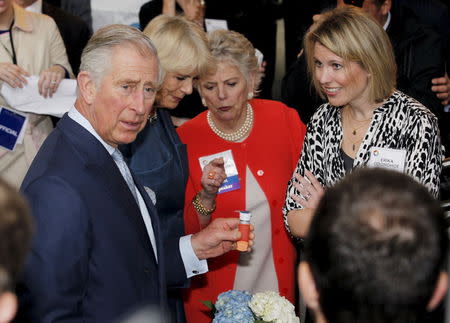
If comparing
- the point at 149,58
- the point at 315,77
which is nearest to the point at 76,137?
the point at 149,58

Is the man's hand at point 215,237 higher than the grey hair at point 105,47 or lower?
lower

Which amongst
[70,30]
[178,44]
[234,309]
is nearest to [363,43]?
[178,44]

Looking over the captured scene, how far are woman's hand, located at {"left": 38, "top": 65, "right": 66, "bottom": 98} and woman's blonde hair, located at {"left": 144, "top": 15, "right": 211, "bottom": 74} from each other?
0.75m

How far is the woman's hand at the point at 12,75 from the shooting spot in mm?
3508

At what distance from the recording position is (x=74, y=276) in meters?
1.90

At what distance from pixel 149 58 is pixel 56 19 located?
2.51 meters

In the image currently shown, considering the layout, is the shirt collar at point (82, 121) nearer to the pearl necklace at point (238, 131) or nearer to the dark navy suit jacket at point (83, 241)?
the dark navy suit jacket at point (83, 241)

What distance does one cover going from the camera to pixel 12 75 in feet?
11.5

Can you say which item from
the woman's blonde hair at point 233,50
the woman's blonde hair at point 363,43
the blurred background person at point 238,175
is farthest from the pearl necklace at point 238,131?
the woman's blonde hair at point 363,43

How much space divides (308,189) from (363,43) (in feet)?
2.25

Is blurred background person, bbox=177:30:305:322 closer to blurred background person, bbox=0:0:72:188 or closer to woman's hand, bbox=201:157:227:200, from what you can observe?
woman's hand, bbox=201:157:227:200

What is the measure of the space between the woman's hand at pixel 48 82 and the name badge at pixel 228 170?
0.99 meters

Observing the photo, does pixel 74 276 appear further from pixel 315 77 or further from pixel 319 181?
pixel 315 77

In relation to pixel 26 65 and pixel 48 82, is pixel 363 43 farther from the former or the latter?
pixel 26 65
